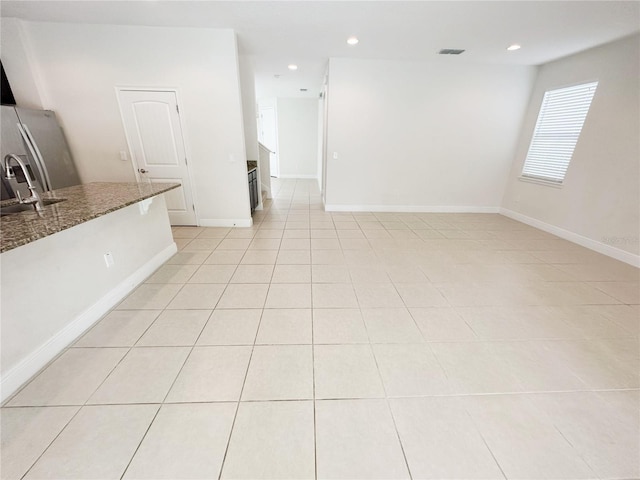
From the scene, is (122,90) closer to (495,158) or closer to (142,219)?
(142,219)

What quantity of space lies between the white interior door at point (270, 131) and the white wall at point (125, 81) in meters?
5.18

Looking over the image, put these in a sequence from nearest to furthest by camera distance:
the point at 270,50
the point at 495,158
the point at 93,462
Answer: the point at 93,462
the point at 270,50
the point at 495,158

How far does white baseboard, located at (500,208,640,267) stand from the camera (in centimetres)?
317

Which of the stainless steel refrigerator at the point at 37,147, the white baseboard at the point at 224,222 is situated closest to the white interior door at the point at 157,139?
the white baseboard at the point at 224,222

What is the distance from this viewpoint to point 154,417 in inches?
51.7

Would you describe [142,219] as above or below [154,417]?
above

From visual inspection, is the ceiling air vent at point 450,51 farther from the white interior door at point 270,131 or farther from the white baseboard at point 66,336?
the white interior door at point 270,131

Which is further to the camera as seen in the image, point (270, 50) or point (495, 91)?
point (495, 91)

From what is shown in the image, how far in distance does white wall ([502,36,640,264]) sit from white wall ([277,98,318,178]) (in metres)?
6.50

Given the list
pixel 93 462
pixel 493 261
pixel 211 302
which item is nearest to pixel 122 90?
pixel 211 302

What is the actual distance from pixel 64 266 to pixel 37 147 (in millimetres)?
2603

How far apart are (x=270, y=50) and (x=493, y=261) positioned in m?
4.57

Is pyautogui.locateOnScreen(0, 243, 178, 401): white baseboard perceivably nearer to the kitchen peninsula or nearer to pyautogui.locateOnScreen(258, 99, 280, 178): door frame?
the kitchen peninsula

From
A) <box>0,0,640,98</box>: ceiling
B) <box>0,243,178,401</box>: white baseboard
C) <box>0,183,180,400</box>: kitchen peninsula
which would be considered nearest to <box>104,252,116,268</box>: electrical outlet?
<box>0,183,180,400</box>: kitchen peninsula
